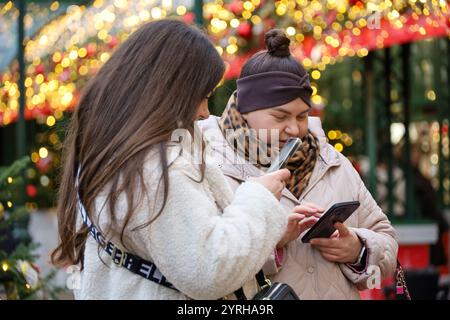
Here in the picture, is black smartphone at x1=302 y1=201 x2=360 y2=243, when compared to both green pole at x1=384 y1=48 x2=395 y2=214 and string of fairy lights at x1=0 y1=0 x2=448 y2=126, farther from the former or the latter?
green pole at x1=384 y1=48 x2=395 y2=214

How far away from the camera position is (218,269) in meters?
2.59

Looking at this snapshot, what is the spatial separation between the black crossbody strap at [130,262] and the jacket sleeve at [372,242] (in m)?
0.91

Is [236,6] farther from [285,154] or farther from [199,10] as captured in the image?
[285,154]

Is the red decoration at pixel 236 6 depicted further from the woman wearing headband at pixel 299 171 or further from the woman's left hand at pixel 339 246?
the woman's left hand at pixel 339 246

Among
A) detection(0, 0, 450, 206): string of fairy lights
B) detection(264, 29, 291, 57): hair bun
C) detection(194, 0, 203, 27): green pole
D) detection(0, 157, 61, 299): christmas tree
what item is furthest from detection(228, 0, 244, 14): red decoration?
detection(264, 29, 291, 57): hair bun

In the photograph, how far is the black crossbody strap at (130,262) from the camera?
2682mm

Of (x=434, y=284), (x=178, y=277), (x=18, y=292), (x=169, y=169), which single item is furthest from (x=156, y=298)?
(x=434, y=284)

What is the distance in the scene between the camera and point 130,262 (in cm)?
270

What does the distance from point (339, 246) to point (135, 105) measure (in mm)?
949

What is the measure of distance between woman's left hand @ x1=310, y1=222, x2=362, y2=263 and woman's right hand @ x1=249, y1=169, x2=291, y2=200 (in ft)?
1.46

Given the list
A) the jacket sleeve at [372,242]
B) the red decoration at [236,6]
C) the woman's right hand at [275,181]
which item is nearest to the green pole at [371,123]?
the red decoration at [236,6]

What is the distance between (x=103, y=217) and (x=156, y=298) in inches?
10.5

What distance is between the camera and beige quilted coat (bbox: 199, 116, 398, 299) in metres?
3.30

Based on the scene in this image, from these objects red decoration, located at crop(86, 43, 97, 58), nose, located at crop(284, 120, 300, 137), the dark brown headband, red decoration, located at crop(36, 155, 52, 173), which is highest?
the dark brown headband
